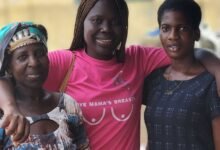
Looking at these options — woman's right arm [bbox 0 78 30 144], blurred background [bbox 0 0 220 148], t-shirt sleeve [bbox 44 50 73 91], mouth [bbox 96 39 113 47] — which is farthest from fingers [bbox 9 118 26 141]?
blurred background [bbox 0 0 220 148]

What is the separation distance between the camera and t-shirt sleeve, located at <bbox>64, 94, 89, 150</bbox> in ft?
7.88

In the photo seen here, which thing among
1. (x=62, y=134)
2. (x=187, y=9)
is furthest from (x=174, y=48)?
(x=62, y=134)

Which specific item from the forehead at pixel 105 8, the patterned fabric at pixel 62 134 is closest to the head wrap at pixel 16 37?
the patterned fabric at pixel 62 134

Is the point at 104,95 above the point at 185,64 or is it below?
below

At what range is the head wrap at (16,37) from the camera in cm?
225

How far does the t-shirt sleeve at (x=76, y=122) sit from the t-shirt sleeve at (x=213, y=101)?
637mm

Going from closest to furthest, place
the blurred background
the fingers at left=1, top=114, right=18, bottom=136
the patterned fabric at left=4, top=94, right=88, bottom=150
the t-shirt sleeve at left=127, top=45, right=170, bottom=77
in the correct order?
the fingers at left=1, top=114, right=18, bottom=136 → the patterned fabric at left=4, top=94, right=88, bottom=150 → the t-shirt sleeve at left=127, top=45, right=170, bottom=77 → the blurred background

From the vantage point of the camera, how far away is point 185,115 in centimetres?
250

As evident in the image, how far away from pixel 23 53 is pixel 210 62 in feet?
3.25

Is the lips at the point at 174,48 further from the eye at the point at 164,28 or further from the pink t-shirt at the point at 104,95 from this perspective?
the pink t-shirt at the point at 104,95

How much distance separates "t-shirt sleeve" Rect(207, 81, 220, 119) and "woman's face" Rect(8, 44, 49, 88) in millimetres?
821

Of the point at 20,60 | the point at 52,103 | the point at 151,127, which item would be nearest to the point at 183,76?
the point at 151,127

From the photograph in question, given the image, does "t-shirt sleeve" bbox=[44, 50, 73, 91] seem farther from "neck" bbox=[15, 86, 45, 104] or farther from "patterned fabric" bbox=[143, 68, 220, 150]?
"patterned fabric" bbox=[143, 68, 220, 150]

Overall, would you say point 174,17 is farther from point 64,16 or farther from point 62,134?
point 64,16
